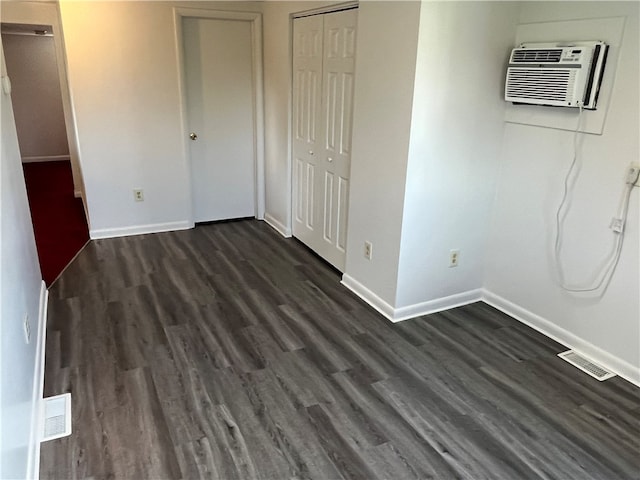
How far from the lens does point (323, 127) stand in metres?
3.69

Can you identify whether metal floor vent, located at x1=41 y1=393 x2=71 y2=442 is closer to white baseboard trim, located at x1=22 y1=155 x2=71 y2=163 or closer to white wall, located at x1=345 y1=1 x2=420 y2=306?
white wall, located at x1=345 y1=1 x2=420 y2=306

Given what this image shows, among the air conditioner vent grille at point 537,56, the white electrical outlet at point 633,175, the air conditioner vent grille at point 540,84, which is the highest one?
the air conditioner vent grille at point 537,56

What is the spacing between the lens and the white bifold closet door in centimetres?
333

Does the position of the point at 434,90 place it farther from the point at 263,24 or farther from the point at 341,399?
the point at 263,24

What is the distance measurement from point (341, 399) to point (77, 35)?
354 cm

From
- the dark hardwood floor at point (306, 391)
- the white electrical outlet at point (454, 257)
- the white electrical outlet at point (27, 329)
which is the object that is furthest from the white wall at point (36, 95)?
the white electrical outlet at point (454, 257)

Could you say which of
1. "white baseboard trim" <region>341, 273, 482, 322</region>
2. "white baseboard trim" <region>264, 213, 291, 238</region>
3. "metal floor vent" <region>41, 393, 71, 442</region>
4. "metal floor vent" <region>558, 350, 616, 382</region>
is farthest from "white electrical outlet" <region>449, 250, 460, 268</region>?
"metal floor vent" <region>41, 393, 71, 442</region>

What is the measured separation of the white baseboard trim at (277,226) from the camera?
4527 mm

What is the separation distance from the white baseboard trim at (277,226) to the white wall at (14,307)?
7.00 ft

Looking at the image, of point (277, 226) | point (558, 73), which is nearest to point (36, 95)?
point (277, 226)

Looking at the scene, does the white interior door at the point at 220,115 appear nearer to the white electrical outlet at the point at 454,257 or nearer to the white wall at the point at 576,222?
the white electrical outlet at the point at 454,257

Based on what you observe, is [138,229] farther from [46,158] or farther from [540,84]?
[46,158]

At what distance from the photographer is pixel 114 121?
4129mm

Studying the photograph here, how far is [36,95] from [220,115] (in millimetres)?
4781
